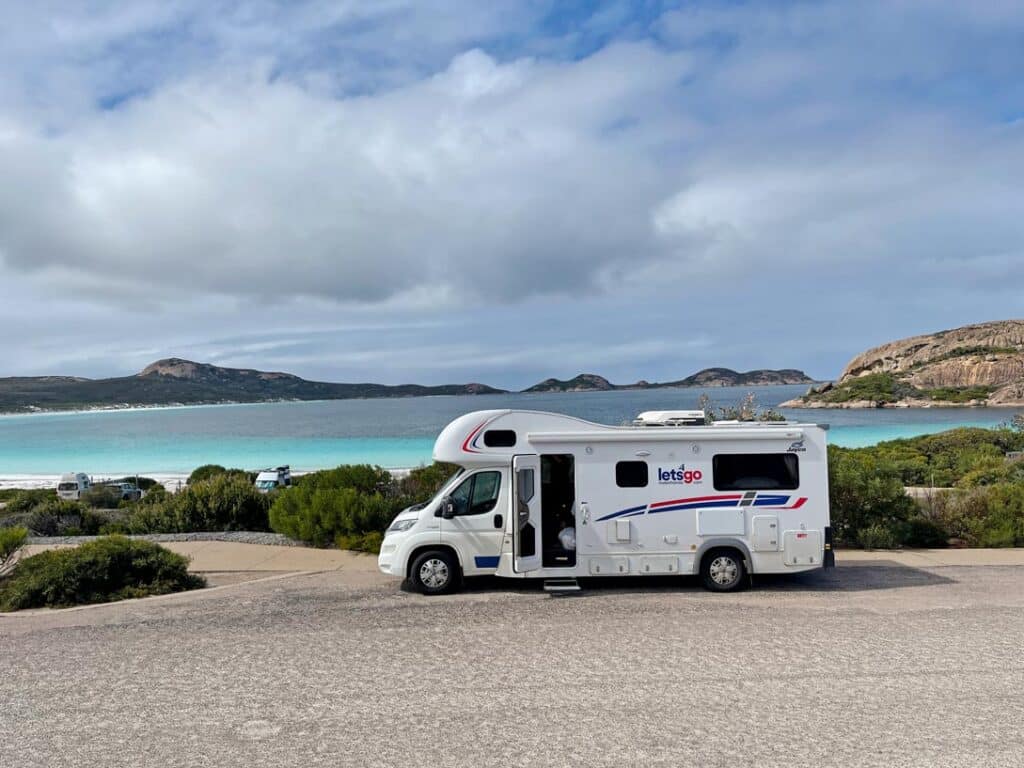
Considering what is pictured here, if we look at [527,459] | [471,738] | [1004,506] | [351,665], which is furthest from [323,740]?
[1004,506]

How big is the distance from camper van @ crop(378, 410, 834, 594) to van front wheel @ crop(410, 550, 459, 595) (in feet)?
0.05

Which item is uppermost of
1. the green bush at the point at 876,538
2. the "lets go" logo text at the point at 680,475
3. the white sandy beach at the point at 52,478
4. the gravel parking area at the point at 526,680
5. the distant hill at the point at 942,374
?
the distant hill at the point at 942,374

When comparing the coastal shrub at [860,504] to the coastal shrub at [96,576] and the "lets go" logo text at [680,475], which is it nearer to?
the "lets go" logo text at [680,475]

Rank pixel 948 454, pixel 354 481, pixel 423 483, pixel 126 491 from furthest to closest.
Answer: pixel 126 491
pixel 948 454
pixel 423 483
pixel 354 481

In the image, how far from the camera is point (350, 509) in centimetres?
1505

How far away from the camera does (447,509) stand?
34.7 ft

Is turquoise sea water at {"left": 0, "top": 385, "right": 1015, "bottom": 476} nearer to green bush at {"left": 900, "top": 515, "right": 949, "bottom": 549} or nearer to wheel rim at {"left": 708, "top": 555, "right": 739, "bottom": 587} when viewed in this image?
green bush at {"left": 900, "top": 515, "right": 949, "bottom": 549}

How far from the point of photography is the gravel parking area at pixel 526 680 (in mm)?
5414

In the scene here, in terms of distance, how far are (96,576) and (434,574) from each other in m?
4.77

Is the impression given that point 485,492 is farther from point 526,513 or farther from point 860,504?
point 860,504

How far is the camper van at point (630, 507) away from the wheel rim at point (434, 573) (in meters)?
0.02

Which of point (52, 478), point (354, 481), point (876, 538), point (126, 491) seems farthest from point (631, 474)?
point (52, 478)

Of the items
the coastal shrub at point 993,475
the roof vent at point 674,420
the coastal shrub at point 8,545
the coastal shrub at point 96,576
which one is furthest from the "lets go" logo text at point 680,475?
the coastal shrub at point 993,475

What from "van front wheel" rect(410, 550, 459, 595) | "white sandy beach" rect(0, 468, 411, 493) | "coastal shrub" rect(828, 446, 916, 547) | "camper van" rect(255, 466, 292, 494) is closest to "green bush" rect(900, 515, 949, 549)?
"coastal shrub" rect(828, 446, 916, 547)
